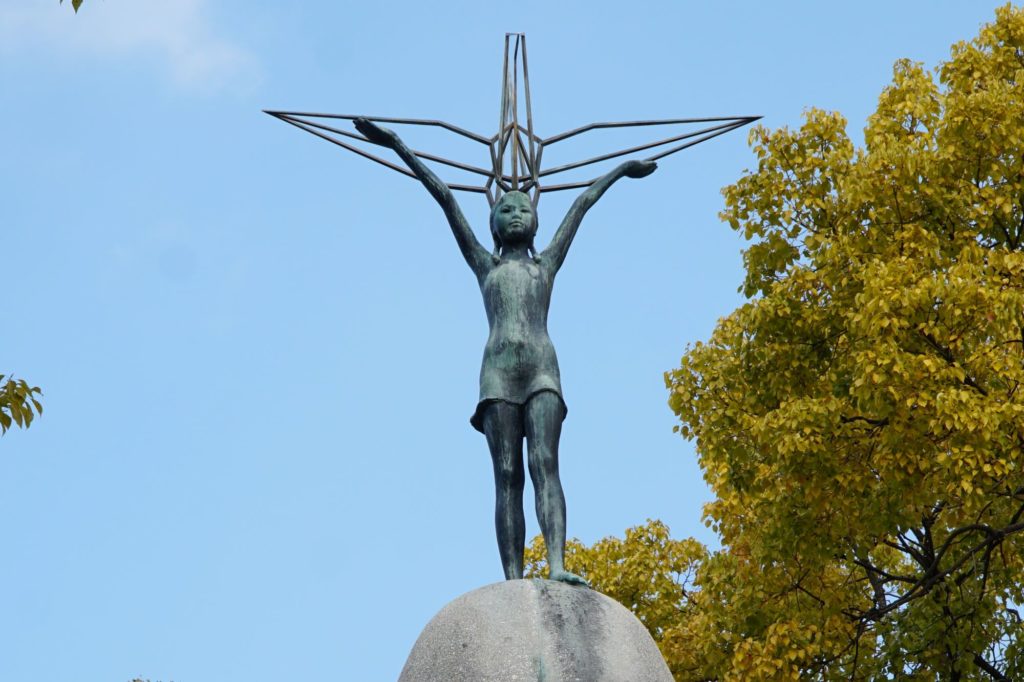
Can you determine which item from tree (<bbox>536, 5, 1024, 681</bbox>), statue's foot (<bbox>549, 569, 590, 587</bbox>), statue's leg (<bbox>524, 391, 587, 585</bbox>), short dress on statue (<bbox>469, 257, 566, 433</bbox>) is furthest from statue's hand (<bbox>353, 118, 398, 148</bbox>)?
tree (<bbox>536, 5, 1024, 681</bbox>)

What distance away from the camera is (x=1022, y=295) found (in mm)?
13961

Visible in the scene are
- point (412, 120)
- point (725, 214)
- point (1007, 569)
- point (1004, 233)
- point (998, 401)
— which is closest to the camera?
point (412, 120)

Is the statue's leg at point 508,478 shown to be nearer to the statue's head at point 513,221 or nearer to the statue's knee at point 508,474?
the statue's knee at point 508,474

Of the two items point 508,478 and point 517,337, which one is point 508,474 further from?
point 517,337

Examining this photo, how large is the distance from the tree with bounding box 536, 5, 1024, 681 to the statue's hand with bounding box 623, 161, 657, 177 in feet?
14.0

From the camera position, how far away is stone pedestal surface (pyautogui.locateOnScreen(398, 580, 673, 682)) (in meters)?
8.01

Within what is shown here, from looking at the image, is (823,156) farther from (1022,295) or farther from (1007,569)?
(1007,569)

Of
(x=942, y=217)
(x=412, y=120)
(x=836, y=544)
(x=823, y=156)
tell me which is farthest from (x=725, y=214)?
(x=412, y=120)

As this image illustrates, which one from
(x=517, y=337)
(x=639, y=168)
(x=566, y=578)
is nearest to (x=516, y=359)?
(x=517, y=337)

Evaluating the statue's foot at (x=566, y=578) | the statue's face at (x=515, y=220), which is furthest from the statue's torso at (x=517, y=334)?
the statue's foot at (x=566, y=578)

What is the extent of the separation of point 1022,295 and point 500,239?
6.03m

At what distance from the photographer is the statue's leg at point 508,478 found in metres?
9.05

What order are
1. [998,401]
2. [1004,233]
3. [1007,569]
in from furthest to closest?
1. [1004,233]
2. [1007,569]
3. [998,401]

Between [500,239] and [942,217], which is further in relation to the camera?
[942,217]
